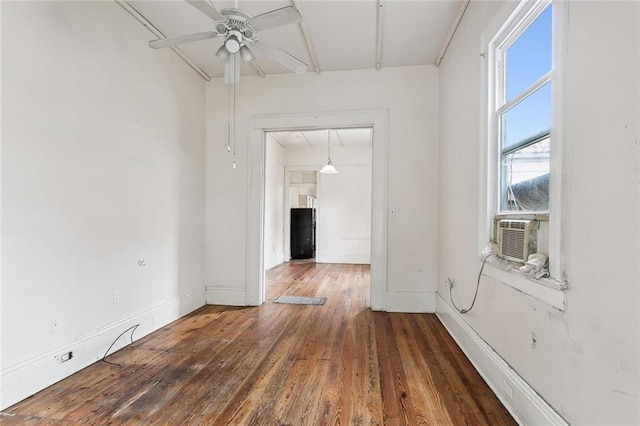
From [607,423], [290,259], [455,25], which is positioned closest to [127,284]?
[607,423]

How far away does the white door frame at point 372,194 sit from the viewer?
11.8 ft

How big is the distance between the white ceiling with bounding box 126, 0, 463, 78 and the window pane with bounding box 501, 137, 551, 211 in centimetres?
160

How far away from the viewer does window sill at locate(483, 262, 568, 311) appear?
1.32 metres

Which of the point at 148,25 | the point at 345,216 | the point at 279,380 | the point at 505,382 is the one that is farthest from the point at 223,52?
the point at 345,216

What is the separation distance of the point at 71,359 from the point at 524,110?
342 centimetres

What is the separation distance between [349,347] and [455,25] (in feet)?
10.2

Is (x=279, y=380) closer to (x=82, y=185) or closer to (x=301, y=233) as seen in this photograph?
(x=82, y=185)

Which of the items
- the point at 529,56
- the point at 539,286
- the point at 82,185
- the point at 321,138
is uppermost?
the point at 321,138

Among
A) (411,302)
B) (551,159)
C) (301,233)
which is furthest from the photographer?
(301,233)

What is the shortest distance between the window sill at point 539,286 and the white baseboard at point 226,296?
9.59ft

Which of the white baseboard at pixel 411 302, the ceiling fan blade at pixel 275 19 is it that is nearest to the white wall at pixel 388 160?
the white baseboard at pixel 411 302

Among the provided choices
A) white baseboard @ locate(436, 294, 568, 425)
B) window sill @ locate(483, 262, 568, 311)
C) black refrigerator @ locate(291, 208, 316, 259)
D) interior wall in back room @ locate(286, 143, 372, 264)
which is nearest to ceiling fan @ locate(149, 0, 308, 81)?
window sill @ locate(483, 262, 568, 311)

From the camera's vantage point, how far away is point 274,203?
7039 mm

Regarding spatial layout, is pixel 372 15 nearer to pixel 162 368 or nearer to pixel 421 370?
pixel 421 370
